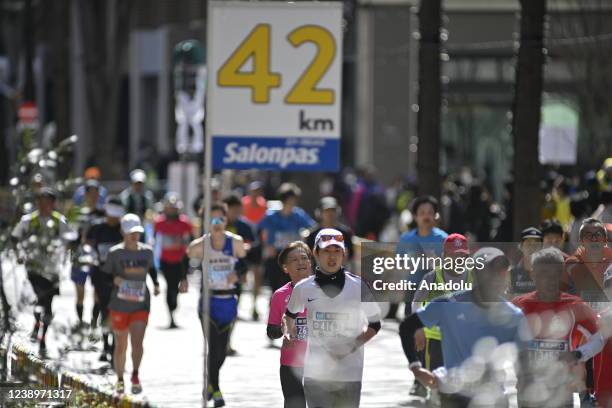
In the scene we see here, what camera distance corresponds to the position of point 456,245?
10.8 metres

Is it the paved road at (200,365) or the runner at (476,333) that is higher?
the runner at (476,333)

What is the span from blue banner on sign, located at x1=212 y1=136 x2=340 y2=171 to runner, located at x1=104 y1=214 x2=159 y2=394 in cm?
375

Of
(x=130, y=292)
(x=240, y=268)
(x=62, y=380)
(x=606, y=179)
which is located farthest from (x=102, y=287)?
(x=606, y=179)

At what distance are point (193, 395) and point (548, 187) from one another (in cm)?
986

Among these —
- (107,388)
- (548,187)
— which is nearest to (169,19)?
(548,187)

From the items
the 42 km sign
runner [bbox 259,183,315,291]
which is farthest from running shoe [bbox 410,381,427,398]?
runner [bbox 259,183,315,291]

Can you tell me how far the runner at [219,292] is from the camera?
13867mm

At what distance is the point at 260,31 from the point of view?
10977mm

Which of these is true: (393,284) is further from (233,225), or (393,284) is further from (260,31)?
(233,225)

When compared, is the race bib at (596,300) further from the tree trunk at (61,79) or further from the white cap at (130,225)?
the tree trunk at (61,79)

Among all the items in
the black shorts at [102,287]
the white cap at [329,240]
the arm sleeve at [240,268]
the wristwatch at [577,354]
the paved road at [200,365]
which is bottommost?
the paved road at [200,365]

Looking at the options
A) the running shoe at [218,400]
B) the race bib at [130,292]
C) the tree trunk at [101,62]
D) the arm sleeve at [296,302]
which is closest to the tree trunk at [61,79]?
the tree trunk at [101,62]

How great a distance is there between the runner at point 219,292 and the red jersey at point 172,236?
518 centimetres

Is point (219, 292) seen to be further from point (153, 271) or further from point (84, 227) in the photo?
point (84, 227)
